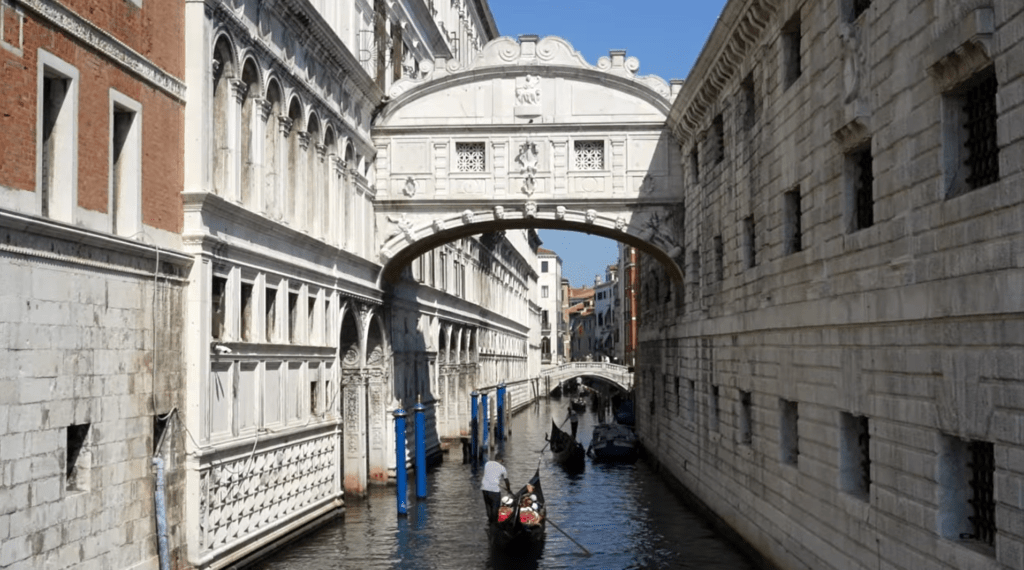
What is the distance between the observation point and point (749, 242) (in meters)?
16.5

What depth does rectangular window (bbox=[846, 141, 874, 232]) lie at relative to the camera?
1098cm

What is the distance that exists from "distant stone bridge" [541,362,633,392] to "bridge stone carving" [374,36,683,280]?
117 feet

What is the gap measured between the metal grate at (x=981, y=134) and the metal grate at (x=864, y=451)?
3.24 m

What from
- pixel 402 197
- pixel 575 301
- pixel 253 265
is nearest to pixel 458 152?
pixel 402 197

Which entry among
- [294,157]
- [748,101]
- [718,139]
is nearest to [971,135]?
[748,101]

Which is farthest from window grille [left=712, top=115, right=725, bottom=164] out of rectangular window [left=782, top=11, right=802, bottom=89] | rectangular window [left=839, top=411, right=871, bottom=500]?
rectangular window [left=839, top=411, right=871, bottom=500]

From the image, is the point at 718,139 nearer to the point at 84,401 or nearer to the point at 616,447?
the point at 84,401

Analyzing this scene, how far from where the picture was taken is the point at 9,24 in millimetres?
9562

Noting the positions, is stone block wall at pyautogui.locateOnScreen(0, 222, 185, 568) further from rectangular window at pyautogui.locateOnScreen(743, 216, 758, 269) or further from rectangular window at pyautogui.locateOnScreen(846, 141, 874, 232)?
rectangular window at pyautogui.locateOnScreen(743, 216, 758, 269)

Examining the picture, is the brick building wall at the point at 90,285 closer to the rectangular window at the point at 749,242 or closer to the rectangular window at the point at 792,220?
the rectangular window at the point at 792,220

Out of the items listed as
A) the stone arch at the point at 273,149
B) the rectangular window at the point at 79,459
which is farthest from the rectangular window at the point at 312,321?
the rectangular window at the point at 79,459

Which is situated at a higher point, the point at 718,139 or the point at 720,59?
the point at 720,59

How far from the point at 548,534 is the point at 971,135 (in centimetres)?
1236

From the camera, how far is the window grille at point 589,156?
898 inches
